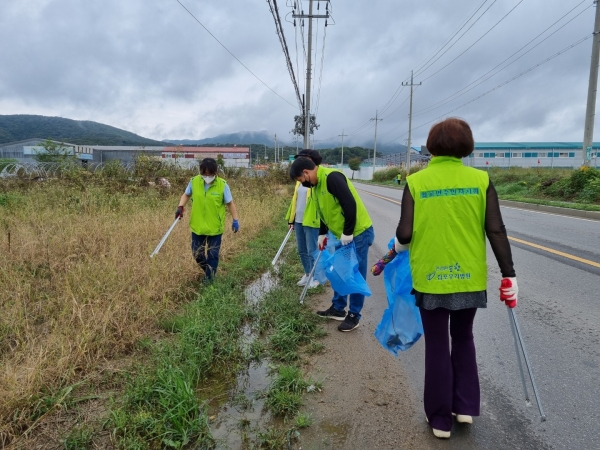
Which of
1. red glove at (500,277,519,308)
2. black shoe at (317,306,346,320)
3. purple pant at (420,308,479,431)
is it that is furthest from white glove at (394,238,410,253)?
black shoe at (317,306,346,320)

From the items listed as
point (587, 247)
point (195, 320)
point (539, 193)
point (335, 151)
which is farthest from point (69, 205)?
point (335, 151)

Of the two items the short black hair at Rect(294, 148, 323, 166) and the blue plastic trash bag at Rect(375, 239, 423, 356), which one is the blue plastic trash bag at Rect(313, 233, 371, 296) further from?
the short black hair at Rect(294, 148, 323, 166)

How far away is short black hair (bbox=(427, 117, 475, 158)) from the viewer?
221 cm

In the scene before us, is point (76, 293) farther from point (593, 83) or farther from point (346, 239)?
point (593, 83)

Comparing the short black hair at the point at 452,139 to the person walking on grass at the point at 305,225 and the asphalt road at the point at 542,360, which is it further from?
the person walking on grass at the point at 305,225

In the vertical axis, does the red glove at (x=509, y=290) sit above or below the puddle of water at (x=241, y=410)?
above

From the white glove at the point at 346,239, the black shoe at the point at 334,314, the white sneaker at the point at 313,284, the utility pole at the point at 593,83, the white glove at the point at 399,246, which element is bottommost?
the white sneaker at the point at 313,284

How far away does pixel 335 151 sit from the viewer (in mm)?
113000

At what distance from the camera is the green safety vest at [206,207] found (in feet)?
16.5

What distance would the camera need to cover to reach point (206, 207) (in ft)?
16.5

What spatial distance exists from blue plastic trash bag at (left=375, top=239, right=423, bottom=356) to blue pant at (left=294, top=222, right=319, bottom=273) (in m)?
2.34

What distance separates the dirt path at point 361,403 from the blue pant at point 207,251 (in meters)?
2.14

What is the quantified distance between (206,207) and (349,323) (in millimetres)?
2287

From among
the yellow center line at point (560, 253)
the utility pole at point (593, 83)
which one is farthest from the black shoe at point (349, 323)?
the utility pole at point (593, 83)
